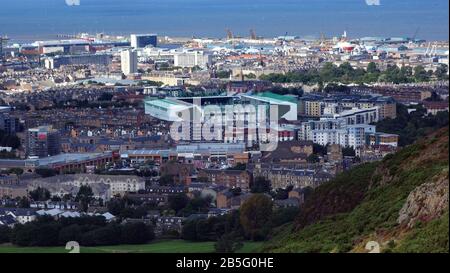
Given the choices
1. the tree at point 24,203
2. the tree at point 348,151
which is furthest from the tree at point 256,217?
the tree at point 348,151

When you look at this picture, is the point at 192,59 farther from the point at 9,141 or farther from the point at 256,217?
the point at 256,217

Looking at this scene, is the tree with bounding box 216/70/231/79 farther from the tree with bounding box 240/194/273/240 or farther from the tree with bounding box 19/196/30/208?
the tree with bounding box 240/194/273/240

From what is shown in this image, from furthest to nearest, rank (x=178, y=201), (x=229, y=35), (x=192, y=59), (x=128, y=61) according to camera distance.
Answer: (x=192, y=59) → (x=128, y=61) → (x=229, y=35) → (x=178, y=201)

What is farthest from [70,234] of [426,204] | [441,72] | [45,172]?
[441,72]

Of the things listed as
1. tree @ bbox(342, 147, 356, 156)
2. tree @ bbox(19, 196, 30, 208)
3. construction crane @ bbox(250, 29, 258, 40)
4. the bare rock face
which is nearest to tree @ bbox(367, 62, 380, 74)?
construction crane @ bbox(250, 29, 258, 40)

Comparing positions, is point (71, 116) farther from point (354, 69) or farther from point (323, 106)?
point (354, 69)
